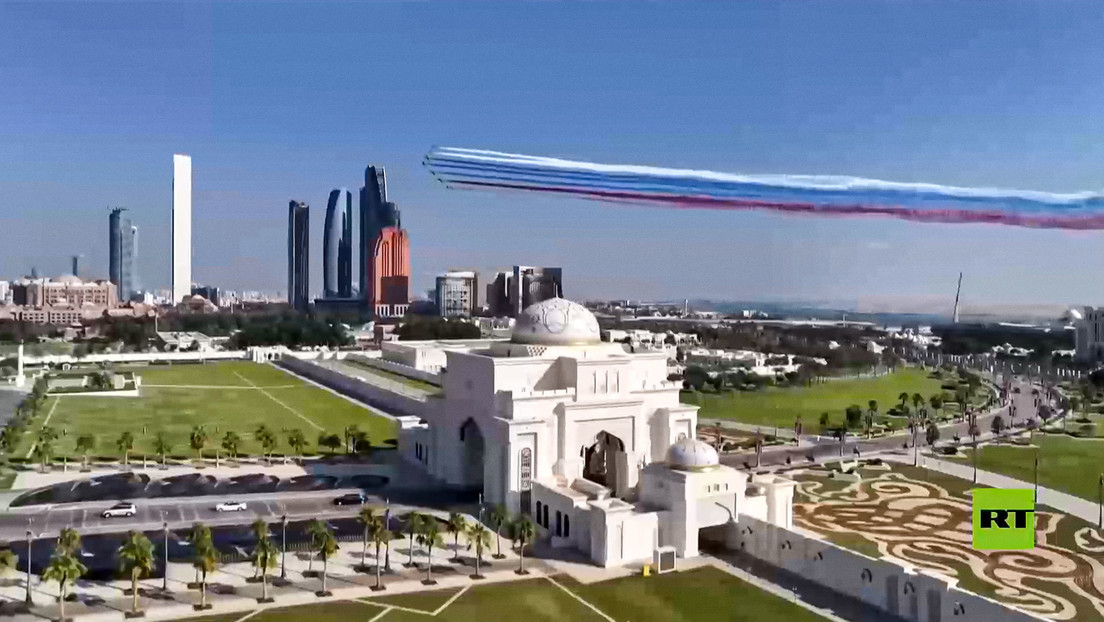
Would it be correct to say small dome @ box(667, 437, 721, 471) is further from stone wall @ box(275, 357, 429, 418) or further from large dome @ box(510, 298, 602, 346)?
stone wall @ box(275, 357, 429, 418)

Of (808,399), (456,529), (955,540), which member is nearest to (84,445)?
(456,529)

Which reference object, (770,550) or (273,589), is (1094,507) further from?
(273,589)

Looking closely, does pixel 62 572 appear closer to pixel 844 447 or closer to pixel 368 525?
pixel 368 525

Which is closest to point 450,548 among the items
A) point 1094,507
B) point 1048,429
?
point 1094,507

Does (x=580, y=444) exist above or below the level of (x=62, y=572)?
above

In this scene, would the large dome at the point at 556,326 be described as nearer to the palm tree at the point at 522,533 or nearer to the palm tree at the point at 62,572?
the palm tree at the point at 522,533

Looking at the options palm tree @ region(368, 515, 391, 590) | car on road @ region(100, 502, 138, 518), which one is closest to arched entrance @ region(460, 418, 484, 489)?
palm tree @ region(368, 515, 391, 590)
